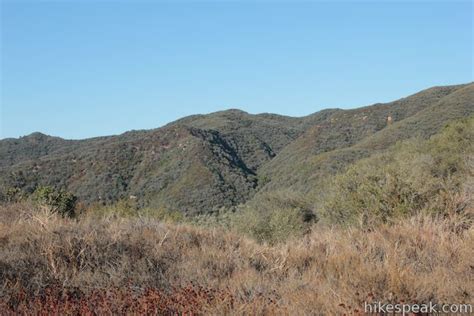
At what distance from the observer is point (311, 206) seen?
101 feet

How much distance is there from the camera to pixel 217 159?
289 feet

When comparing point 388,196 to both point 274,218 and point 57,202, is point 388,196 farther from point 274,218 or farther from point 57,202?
point 57,202

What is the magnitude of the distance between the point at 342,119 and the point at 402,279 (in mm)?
109807

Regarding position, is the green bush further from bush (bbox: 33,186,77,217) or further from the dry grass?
bush (bbox: 33,186,77,217)

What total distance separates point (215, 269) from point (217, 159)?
270 feet

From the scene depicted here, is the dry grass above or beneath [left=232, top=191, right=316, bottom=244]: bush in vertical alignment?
above

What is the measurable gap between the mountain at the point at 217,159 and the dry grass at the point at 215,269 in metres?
45.6

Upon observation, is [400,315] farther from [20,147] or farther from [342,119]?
[20,147]

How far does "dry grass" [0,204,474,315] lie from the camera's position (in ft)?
14.3

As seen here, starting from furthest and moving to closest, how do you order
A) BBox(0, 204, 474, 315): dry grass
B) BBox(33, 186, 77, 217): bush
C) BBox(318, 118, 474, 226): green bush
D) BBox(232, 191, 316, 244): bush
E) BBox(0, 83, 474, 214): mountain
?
BBox(0, 83, 474, 214): mountain
BBox(232, 191, 316, 244): bush
BBox(33, 186, 77, 217): bush
BBox(318, 118, 474, 226): green bush
BBox(0, 204, 474, 315): dry grass

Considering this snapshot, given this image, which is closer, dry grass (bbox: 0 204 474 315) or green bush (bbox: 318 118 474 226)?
dry grass (bbox: 0 204 474 315)

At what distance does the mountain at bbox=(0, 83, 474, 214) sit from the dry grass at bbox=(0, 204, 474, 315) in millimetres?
45561

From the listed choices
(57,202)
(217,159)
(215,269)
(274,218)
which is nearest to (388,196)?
(215,269)

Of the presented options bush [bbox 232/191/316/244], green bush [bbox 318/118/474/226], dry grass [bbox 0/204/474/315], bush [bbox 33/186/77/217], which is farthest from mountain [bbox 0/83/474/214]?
dry grass [bbox 0/204/474/315]
